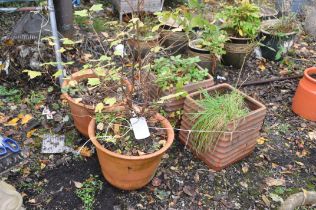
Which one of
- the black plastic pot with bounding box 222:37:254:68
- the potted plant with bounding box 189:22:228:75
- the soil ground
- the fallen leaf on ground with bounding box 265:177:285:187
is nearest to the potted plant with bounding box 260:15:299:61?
the black plastic pot with bounding box 222:37:254:68

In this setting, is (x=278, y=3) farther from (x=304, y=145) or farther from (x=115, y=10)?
(x=304, y=145)

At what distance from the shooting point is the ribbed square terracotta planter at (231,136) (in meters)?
3.05

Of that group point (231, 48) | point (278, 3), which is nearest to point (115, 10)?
point (231, 48)

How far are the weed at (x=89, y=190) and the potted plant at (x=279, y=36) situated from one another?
3251mm

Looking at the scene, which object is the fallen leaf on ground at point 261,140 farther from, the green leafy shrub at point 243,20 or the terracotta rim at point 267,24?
the terracotta rim at point 267,24

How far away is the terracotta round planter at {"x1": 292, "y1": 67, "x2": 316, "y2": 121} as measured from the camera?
3.97m

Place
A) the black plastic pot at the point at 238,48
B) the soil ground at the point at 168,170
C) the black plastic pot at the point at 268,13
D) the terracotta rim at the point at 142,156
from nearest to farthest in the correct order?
1. the terracotta rim at the point at 142,156
2. the soil ground at the point at 168,170
3. the black plastic pot at the point at 238,48
4. the black plastic pot at the point at 268,13

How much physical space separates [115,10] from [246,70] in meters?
2.59

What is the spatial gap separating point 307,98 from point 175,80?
5.53 feet

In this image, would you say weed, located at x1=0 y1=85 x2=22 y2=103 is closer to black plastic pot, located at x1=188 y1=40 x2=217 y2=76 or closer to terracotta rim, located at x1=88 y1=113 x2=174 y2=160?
terracotta rim, located at x1=88 y1=113 x2=174 y2=160

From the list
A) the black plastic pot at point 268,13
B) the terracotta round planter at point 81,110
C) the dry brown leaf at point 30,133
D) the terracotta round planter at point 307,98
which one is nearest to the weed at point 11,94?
the dry brown leaf at point 30,133

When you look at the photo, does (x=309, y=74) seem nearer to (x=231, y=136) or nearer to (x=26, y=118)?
(x=231, y=136)

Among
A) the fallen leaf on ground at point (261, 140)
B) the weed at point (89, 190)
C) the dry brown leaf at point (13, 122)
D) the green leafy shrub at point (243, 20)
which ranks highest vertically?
the green leafy shrub at point (243, 20)

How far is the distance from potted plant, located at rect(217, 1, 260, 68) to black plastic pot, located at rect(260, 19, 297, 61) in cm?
42
